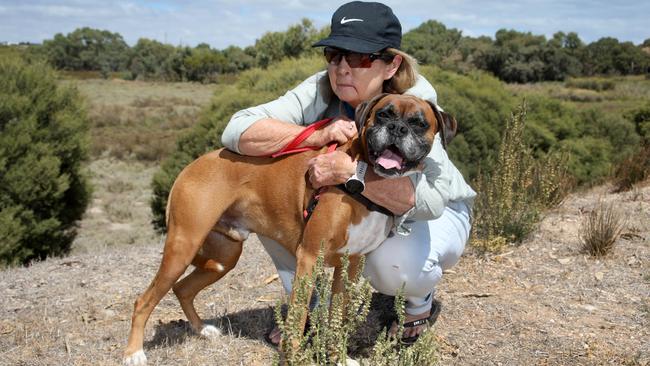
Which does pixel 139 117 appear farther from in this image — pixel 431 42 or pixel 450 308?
pixel 450 308

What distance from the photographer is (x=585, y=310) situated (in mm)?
4316

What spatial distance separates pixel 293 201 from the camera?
10.8ft

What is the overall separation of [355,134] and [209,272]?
1.29m

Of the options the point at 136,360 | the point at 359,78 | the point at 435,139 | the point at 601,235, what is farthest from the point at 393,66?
the point at 601,235

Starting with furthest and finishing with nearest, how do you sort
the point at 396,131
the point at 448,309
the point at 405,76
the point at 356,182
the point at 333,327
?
1. the point at 448,309
2. the point at 405,76
3. the point at 356,182
4. the point at 396,131
5. the point at 333,327

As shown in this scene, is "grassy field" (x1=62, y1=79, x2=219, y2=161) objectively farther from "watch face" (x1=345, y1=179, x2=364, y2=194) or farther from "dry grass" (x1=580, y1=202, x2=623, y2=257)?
"watch face" (x1=345, y1=179, x2=364, y2=194)

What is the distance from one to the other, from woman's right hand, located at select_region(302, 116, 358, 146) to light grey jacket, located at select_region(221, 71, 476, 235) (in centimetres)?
35

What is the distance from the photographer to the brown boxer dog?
9.75 feet

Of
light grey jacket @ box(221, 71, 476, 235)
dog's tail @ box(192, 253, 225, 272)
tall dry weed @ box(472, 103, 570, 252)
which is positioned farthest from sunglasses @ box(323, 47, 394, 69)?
tall dry weed @ box(472, 103, 570, 252)

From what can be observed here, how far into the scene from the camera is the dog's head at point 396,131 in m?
2.90

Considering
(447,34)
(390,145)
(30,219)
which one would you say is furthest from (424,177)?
(447,34)

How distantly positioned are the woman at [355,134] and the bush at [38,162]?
266 inches

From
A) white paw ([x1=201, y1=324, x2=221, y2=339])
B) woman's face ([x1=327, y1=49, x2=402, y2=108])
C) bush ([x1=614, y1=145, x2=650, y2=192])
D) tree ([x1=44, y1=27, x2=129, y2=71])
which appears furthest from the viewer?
tree ([x1=44, y1=27, x2=129, y2=71])

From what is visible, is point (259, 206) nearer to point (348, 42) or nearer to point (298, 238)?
point (298, 238)
